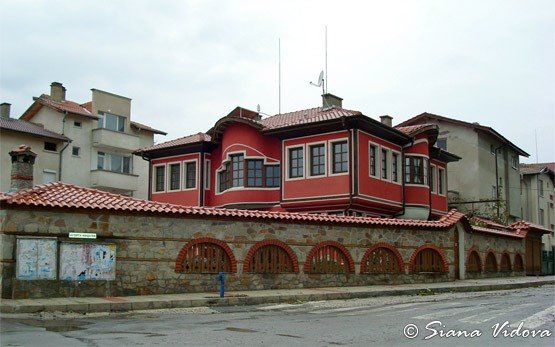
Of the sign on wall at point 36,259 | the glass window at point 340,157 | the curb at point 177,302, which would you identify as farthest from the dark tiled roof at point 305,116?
the sign on wall at point 36,259

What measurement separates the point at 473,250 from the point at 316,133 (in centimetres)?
904

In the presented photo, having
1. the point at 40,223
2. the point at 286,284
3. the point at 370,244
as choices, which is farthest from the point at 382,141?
the point at 40,223

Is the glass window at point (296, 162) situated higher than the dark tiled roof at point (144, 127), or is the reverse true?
the dark tiled roof at point (144, 127)

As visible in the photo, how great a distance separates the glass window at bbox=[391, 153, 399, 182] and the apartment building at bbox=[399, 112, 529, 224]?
39.7ft

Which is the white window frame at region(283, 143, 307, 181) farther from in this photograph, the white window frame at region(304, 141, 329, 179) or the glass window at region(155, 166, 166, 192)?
the glass window at region(155, 166, 166, 192)

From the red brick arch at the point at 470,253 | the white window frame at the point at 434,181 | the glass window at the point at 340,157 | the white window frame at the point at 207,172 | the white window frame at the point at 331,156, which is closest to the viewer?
the red brick arch at the point at 470,253

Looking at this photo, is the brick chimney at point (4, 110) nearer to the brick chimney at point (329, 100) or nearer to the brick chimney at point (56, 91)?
the brick chimney at point (56, 91)

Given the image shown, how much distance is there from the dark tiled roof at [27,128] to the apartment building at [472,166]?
24.0 metres

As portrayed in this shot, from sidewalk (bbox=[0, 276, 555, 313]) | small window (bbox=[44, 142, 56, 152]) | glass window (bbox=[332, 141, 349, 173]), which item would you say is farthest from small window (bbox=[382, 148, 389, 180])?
small window (bbox=[44, 142, 56, 152])

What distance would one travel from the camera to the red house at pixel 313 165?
97.4 ft

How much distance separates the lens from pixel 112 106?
47281mm

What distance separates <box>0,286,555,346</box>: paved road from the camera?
32.9ft

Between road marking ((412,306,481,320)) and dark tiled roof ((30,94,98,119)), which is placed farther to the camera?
dark tiled roof ((30,94,98,119))

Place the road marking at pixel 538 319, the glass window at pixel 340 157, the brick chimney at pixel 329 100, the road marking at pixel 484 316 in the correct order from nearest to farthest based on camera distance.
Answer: the road marking at pixel 538 319 → the road marking at pixel 484 316 → the glass window at pixel 340 157 → the brick chimney at pixel 329 100
